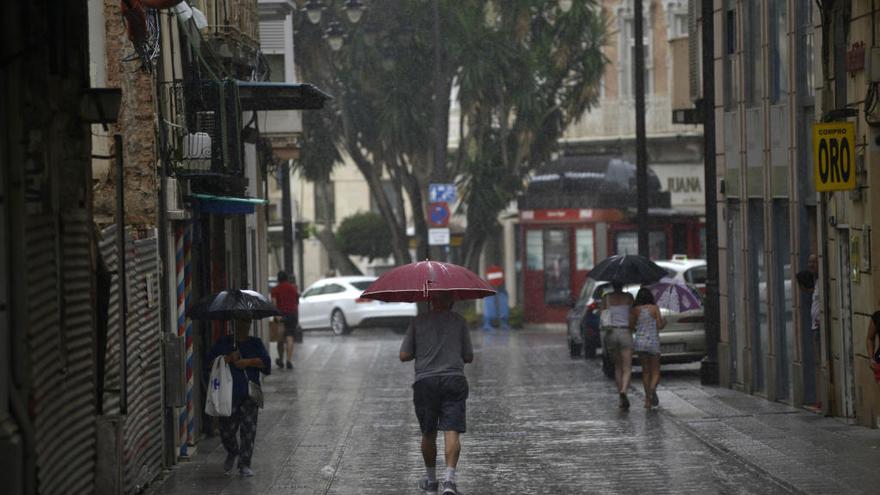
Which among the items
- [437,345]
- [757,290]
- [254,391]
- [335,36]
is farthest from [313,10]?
[437,345]

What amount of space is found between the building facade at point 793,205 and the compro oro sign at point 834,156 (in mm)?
104

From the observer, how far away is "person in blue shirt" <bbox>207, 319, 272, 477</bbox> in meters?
16.1

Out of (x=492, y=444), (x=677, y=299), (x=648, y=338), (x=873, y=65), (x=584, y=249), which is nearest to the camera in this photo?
(x=873, y=65)

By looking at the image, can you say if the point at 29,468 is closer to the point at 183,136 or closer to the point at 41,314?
the point at 41,314

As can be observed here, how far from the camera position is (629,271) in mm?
22000

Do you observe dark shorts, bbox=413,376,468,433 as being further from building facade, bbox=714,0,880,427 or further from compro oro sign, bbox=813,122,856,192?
compro oro sign, bbox=813,122,856,192

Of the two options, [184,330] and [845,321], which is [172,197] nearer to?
[184,330]

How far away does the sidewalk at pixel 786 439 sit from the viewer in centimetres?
1480

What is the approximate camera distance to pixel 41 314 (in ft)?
32.7

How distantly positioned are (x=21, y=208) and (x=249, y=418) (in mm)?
6995

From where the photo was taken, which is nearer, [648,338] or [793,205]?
[793,205]

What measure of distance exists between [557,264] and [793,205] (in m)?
26.2

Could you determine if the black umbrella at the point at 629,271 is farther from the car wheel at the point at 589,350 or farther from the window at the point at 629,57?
the window at the point at 629,57

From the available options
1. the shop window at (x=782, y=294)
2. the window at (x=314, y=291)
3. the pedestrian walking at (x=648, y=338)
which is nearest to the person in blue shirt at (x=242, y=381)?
the pedestrian walking at (x=648, y=338)
